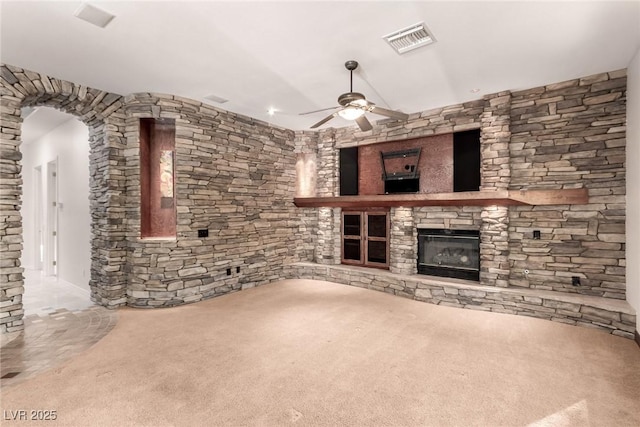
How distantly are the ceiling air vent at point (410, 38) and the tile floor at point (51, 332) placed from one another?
445 cm

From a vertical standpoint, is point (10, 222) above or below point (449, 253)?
above

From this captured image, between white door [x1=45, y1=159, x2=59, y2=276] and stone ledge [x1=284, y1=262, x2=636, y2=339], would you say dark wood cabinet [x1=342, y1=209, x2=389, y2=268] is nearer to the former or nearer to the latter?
stone ledge [x1=284, y1=262, x2=636, y2=339]

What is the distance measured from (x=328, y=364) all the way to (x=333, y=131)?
15.6ft

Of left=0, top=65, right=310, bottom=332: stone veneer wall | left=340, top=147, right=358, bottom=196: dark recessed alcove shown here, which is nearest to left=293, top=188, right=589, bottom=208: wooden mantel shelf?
left=340, top=147, right=358, bottom=196: dark recessed alcove

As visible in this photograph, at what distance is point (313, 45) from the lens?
3236mm

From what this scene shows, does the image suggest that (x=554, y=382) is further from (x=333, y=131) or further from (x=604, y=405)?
(x=333, y=131)

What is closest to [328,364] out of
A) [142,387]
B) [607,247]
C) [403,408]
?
[403,408]

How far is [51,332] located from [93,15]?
3.43 meters

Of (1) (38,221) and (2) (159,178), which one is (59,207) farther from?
(2) (159,178)

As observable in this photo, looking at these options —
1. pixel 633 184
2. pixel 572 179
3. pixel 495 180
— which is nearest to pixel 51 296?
pixel 495 180

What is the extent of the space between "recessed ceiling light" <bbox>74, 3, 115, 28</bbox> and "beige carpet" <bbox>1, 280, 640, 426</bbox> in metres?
3.12

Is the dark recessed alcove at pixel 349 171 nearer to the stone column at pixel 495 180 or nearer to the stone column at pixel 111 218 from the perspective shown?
the stone column at pixel 495 180

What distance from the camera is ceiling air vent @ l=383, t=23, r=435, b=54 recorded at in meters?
2.97

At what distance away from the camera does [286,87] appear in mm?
4352
